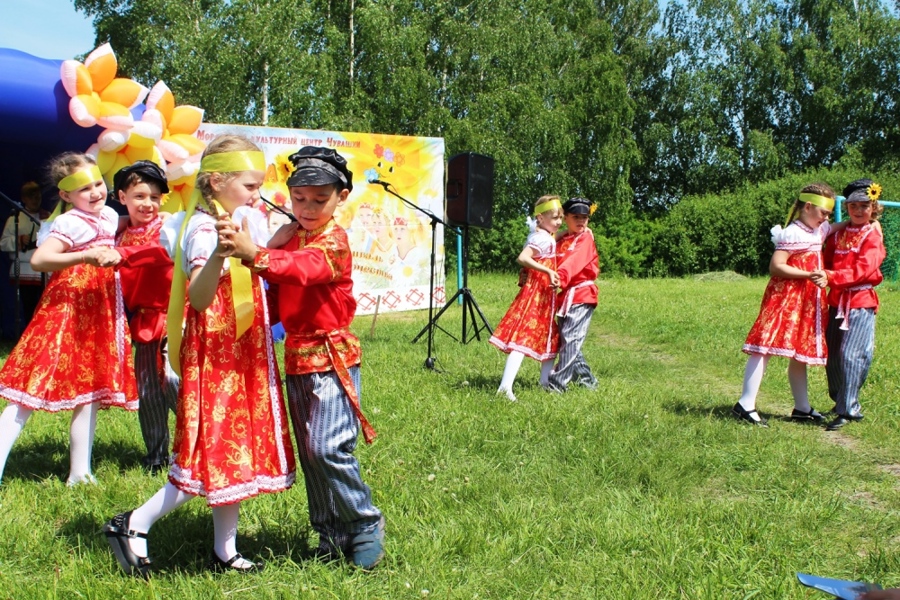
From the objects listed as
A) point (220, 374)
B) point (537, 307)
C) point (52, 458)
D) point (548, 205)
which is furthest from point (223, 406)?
point (548, 205)

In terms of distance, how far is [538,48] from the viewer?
24844 mm

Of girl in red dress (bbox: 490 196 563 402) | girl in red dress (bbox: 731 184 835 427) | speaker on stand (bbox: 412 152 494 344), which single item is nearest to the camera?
girl in red dress (bbox: 731 184 835 427)

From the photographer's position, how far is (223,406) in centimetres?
281

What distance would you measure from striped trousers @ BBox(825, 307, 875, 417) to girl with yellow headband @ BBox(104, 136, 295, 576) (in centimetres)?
423

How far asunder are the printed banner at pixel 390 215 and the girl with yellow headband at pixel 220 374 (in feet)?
30.3

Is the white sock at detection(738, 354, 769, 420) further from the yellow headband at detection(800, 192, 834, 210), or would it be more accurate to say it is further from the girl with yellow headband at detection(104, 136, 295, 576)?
the girl with yellow headband at detection(104, 136, 295, 576)

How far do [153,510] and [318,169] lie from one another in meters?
1.33

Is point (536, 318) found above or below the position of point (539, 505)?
above

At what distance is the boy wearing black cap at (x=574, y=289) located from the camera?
6.36 m

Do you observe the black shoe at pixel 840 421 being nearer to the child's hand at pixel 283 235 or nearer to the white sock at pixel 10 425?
the child's hand at pixel 283 235

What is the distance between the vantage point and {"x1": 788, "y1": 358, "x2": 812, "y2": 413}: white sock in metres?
5.69

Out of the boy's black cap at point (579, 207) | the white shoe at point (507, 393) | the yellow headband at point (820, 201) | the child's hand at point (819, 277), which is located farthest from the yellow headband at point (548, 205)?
the child's hand at point (819, 277)

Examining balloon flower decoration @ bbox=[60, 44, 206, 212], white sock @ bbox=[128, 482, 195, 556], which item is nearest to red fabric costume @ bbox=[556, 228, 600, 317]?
balloon flower decoration @ bbox=[60, 44, 206, 212]

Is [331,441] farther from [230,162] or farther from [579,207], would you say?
[579,207]
